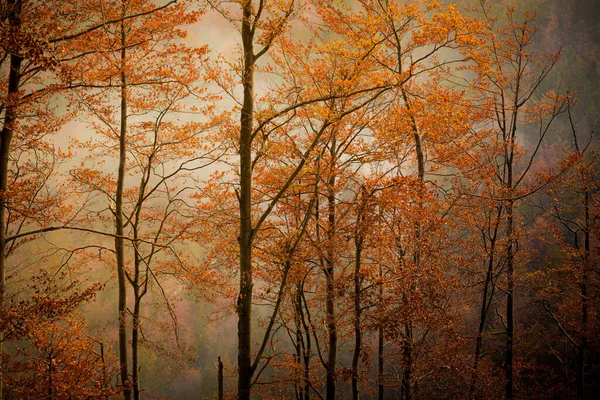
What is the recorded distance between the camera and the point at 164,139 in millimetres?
9148

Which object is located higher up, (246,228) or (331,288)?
(246,228)

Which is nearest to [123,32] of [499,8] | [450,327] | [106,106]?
[106,106]

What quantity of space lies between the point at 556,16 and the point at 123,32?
54981 millimetres

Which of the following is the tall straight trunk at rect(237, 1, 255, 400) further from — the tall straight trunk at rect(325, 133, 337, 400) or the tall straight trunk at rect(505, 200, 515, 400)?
the tall straight trunk at rect(505, 200, 515, 400)

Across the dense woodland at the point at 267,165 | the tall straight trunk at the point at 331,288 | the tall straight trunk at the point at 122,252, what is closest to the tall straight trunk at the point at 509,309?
the dense woodland at the point at 267,165

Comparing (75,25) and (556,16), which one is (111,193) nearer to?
(75,25)

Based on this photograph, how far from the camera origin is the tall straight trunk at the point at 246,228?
5793mm

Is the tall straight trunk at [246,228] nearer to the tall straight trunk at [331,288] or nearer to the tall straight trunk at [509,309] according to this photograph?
the tall straight trunk at [331,288]

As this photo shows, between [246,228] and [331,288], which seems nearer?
[246,228]

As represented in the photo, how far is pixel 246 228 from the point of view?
6.07 meters

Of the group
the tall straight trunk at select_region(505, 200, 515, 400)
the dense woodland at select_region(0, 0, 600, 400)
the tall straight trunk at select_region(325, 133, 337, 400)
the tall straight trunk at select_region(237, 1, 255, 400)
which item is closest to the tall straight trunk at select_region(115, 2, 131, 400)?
the dense woodland at select_region(0, 0, 600, 400)

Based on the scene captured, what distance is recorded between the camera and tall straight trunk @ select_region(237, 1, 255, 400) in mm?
5793

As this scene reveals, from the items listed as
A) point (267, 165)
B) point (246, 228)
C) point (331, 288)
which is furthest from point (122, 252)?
point (331, 288)

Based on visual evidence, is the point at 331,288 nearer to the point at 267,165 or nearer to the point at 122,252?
the point at 267,165
